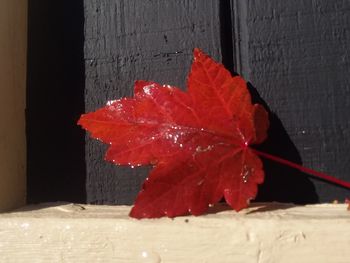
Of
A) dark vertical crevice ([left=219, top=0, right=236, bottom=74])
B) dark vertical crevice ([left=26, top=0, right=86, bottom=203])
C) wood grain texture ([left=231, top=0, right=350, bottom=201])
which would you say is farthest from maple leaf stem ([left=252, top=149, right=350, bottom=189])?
dark vertical crevice ([left=26, top=0, right=86, bottom=203])

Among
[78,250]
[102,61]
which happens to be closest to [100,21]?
[102,61]

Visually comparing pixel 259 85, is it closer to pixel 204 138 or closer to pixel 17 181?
pixel 204 138

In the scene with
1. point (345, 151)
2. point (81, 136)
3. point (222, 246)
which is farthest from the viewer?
point (81, 136)

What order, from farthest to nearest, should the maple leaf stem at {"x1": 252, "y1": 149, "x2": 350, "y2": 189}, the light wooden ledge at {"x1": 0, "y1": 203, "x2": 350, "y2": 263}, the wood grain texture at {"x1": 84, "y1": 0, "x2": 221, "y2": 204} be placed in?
the wood grain texture at {"x1": 84, "y1": 0, "x2": 221, "y2": 204}
the maple leaf stem at {"x1": 252, "y1": 149, "x2": 350, "y2": 189}
the light wooden ledge at {"x1": 0, "y1": 203, "x2": 350, "y2": 263}

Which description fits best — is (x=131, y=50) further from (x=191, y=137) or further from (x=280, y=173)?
(x=280, y=173)

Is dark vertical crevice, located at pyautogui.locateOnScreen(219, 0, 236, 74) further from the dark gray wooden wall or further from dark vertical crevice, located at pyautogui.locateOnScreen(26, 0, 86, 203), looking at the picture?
dark vertical crevice, located at pyautogui.locateOnScreen(26, 0, 86, 203)

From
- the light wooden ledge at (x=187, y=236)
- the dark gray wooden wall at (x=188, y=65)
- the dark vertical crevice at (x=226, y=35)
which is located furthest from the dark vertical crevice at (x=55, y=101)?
the dark vertical crevice at (x=226, y=35)

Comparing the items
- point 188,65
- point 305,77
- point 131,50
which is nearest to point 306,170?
point 305,77
